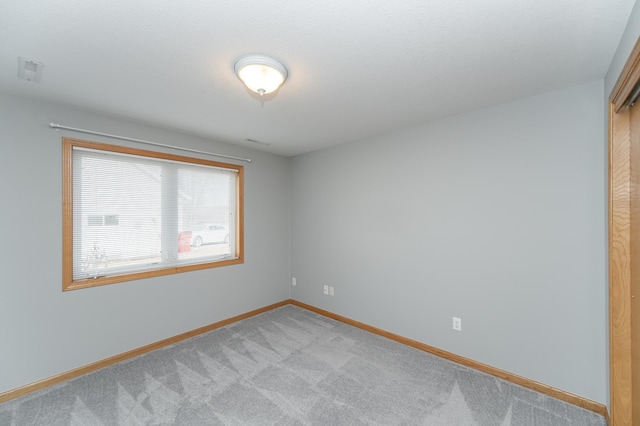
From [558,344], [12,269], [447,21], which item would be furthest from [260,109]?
[558,344]

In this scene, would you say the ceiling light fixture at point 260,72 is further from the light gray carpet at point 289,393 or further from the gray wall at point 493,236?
the light gray carpet at point 289,393

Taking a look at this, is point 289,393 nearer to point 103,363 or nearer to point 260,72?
point 103,363

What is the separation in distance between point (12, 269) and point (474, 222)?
404cm

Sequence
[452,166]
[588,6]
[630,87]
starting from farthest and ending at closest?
[452,166]
[630,87]
[588,6]

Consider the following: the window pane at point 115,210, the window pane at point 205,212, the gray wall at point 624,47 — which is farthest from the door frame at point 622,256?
the window pane at point 115,210

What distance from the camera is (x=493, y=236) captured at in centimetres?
245

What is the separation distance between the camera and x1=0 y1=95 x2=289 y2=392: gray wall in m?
2.18

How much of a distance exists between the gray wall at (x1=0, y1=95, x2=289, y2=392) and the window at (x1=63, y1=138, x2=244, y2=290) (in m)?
0.11

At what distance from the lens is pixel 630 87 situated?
55.7 inches

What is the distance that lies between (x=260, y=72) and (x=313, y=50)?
0.38 metres

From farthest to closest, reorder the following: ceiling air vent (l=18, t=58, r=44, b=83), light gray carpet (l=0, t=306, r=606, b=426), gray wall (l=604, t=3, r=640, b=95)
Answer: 1. light gray carpet (l=0, t=306, r=606, b=426)
2. ceiling air vent (l=18, t=58, r=44, b=83)
3. gray wall (l=604, t=3, r=640, b=95)

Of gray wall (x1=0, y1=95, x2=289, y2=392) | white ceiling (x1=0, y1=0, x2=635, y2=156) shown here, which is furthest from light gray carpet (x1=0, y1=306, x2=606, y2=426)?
white ceiling (x1=0, y1=0, x2=635, y2=156)

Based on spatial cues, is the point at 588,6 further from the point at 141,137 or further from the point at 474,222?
the point at 141,137

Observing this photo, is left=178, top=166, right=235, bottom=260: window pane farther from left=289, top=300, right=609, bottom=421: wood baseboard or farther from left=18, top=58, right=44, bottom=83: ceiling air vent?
left=289, top=300, right=609, bottom=421: wood baseboard
